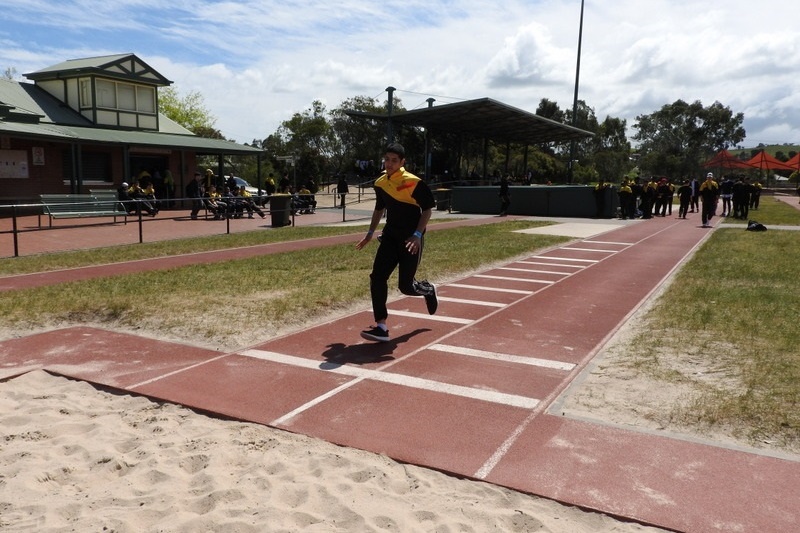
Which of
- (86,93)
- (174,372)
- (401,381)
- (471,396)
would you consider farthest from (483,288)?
(86,93)

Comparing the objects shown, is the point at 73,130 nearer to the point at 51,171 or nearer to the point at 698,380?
the point at 51,171

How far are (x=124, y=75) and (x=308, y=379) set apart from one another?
31.4 meters

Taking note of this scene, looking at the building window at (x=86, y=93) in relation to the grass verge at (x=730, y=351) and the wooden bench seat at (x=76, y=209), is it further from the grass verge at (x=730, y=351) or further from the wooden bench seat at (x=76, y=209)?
the grass verge at (x=730, y=351)

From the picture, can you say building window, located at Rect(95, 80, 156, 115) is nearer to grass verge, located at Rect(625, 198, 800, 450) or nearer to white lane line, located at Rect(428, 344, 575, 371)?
grass verge, located at Rect(625, 198, 800, 450)

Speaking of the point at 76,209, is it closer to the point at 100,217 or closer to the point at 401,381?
the point at 100,217

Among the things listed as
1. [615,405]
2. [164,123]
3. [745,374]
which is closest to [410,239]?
[615,405]

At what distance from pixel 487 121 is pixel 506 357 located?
1360 inches

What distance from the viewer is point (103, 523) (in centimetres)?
313

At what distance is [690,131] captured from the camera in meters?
88.7

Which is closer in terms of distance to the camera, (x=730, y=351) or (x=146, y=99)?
(x=730, y=351)

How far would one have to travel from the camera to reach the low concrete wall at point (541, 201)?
27438 mm

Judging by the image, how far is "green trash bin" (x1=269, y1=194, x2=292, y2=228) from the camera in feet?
69.7

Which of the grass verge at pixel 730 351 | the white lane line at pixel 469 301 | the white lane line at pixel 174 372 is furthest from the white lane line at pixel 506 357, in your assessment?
the white lane line at pixel 469 301

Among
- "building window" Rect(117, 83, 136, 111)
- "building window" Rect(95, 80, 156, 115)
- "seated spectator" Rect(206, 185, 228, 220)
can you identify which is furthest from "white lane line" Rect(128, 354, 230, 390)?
"building window" Rect(117, 83, 136, 111)
